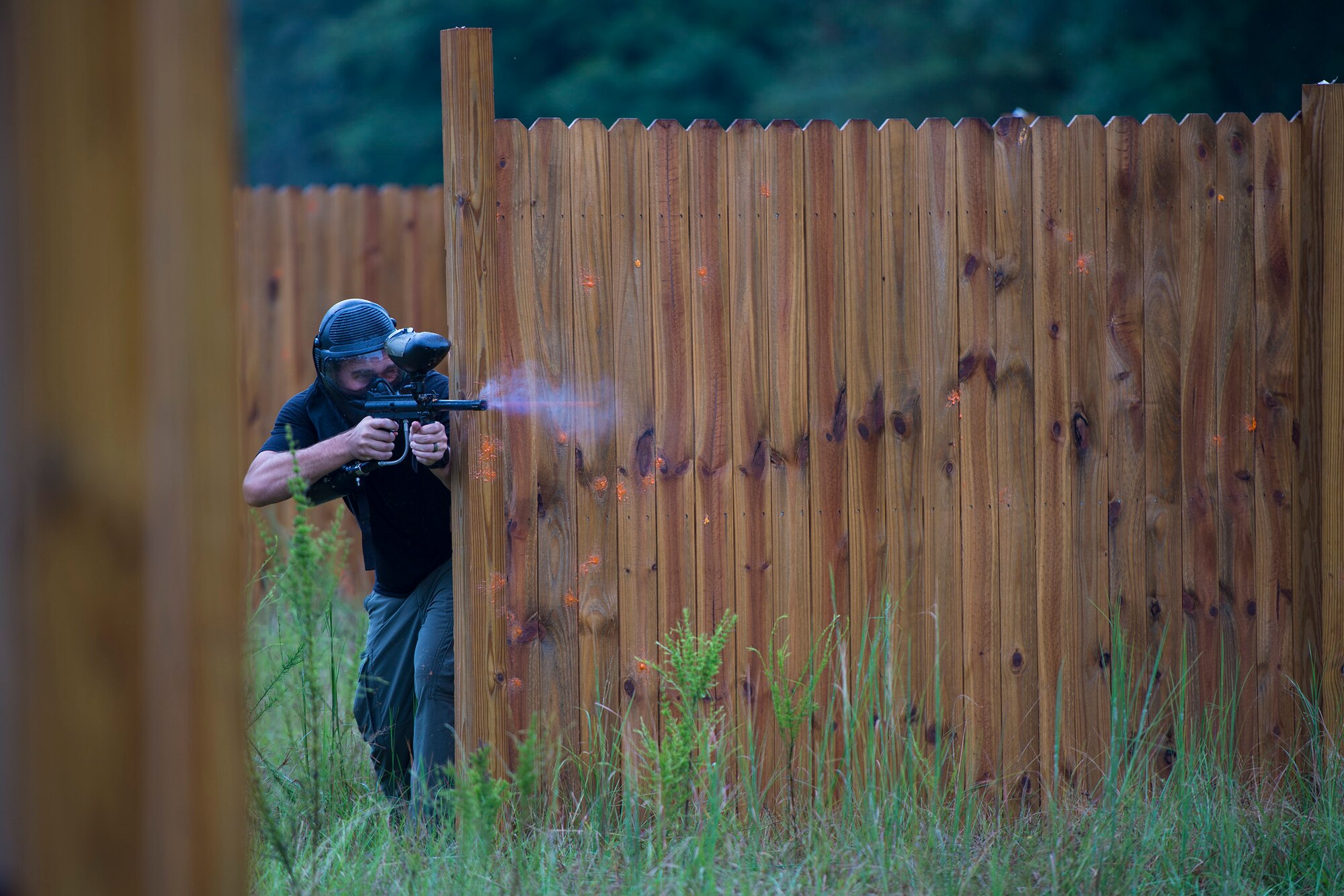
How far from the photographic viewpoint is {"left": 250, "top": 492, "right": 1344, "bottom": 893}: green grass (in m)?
2.39

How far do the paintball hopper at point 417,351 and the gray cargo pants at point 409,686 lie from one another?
833mm

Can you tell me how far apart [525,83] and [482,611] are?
31.9 feet

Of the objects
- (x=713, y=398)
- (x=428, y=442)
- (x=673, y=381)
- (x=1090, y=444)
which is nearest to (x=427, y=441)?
(x=428, y=442)

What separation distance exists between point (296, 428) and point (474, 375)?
0.91 metres

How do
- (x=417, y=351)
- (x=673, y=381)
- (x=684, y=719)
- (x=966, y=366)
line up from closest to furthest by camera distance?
1. (x=684, y=719)
2. (x=417, y=351)
3. (x=673, y=381)
4. (x=966, y=366)

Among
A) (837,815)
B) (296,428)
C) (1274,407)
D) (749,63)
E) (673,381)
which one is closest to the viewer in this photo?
(837,815)

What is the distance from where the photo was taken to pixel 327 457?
311cm

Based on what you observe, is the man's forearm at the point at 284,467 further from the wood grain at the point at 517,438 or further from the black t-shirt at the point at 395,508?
the wood grain at the point at 517,438

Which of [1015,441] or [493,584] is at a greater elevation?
[1015,441]

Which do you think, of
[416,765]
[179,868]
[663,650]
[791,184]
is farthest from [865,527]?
[179,868]

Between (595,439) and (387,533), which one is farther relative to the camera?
(387,533)

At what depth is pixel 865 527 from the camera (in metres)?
3.10

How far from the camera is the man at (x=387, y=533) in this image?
124 inches

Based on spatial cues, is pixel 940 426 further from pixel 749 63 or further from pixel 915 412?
pixel 749 63
